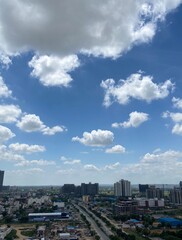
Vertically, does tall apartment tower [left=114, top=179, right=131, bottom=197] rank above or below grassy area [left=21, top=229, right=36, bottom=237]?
above

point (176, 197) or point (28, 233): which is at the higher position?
point (176, 197)

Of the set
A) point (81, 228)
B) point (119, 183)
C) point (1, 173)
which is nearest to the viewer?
point (81, 228)

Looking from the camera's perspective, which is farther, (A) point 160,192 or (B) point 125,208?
(A) point 160,192

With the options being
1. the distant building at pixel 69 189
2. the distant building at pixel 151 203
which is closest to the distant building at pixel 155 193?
the distant building at pixel 151 203

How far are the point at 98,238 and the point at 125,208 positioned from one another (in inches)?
1159

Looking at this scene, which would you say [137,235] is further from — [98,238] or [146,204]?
[146,204]

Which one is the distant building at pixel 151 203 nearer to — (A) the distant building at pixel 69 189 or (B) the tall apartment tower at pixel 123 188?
(B) the tall apartment tower at pixel 123 188

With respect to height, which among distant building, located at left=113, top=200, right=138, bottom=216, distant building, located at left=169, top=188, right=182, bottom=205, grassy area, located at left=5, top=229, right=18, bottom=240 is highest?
distant building, located at left=169, top=188, right=182, bottom=205

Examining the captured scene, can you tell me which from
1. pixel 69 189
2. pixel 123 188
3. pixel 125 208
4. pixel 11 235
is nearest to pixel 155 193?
pixel 123 188

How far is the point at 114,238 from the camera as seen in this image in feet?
110

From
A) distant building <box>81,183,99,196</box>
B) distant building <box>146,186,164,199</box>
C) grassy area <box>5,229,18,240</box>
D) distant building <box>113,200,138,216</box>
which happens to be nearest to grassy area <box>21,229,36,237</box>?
grassy area <box>5,229,18,240</box>

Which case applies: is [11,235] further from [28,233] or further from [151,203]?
[151,203]

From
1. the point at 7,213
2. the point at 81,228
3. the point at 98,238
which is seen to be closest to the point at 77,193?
the point at 7,213

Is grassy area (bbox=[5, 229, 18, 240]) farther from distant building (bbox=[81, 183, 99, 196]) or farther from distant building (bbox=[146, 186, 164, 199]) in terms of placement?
distant building (bbox=[81, 183, 99, 196])
